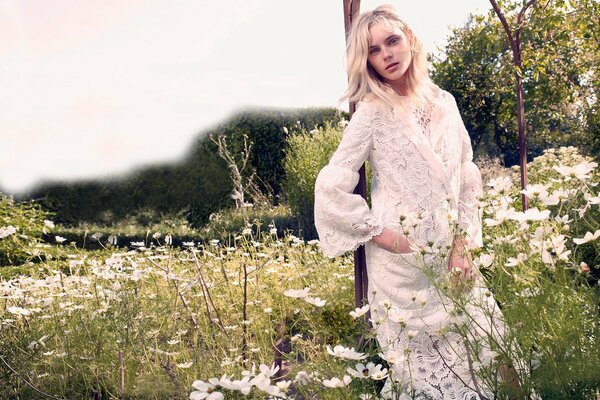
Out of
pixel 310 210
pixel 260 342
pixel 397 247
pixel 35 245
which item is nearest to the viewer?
pixel 397 247

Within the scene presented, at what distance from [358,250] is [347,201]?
264 mm

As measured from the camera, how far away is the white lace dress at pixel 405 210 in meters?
2.62

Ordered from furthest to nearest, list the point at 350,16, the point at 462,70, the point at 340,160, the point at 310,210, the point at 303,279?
the point at 462,70, the point at 310,210, the point at 303,279, the point at 350,16, the point at 340,160

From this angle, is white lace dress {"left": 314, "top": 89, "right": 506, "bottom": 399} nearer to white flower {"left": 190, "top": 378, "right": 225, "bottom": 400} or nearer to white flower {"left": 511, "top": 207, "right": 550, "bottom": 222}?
white flower {"left": 511, "top": 207, "right": 550, "bottom": 222}

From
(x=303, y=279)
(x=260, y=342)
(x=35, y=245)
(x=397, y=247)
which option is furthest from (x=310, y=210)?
(x=397, y=247)

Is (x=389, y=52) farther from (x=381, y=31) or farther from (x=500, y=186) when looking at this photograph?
(x=500, y=186)

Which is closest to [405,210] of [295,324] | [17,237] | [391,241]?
[391,241]

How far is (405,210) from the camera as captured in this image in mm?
2592

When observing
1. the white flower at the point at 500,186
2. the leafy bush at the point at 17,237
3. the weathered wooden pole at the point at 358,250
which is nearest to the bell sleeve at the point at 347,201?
the weathered wooden pole at the point at 358,250

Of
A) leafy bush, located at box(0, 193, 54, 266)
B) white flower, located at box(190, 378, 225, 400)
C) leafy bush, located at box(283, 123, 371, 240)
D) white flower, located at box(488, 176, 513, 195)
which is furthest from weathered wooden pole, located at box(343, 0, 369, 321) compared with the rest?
leafy bush, located at box(283, 123, 371, 240)

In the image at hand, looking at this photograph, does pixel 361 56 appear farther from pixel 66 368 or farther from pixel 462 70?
pixel 462 70

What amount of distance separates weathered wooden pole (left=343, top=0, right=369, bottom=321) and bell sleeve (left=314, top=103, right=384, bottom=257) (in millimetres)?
120

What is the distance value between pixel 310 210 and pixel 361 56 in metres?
6.14

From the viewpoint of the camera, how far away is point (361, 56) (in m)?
2.80
